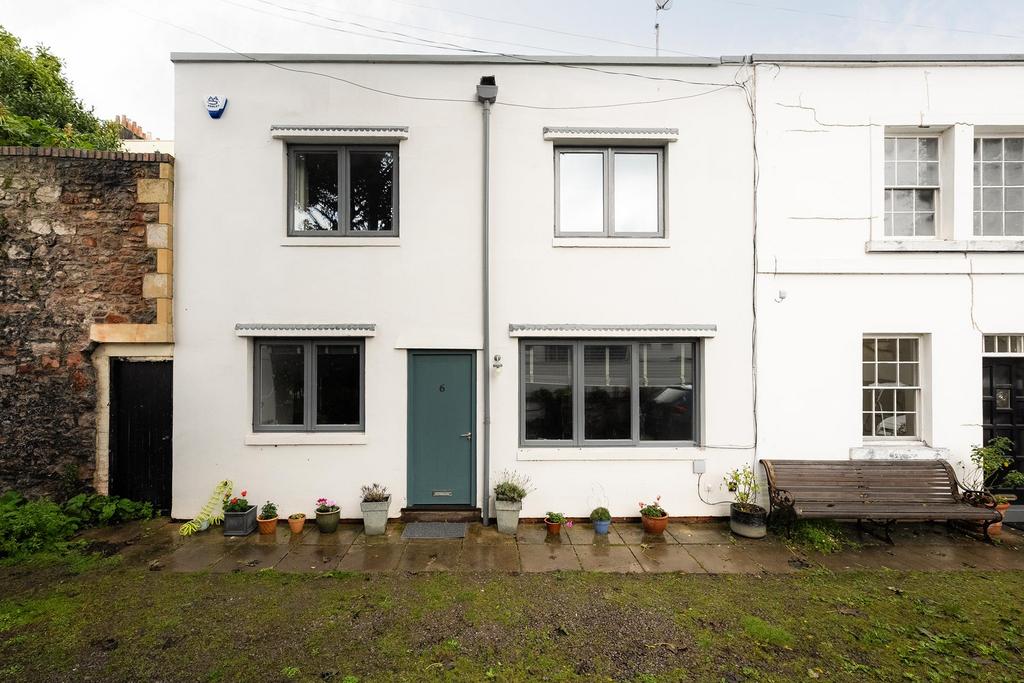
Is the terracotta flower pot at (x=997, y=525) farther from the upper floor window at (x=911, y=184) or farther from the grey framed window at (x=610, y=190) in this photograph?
the grey framed window at (x=610, y=190)

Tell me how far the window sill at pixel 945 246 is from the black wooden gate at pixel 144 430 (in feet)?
34.6

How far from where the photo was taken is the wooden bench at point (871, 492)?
232 inches

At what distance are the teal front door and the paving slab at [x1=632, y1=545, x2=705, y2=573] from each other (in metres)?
2.47

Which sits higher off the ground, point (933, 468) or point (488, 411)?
point (488, 411)

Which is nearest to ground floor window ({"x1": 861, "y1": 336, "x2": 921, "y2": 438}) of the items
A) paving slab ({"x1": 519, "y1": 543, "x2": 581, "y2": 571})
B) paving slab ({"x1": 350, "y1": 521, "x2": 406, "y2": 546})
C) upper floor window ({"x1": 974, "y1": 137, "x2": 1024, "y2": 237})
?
upper floor window ({"x1": 974, "y1": 137, "x2": 1024, "y2": 237})

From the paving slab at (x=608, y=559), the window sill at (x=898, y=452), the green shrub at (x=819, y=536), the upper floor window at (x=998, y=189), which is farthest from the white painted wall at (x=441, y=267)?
the upper floor window at (x=998, y=189)

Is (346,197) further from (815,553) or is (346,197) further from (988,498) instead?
(988,498)

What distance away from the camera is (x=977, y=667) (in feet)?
12.0

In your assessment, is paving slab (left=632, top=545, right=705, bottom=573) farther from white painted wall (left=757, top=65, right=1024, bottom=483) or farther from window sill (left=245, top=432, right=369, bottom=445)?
window sill (left=245, top=432, right=369, bottom=445)

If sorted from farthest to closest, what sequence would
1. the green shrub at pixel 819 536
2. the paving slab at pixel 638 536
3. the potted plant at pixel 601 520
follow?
the potted plant at pixel 601 520
the paving slab at pixel 638 536
the green shrub at pixel 819 536

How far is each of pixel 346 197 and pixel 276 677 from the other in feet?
19.0

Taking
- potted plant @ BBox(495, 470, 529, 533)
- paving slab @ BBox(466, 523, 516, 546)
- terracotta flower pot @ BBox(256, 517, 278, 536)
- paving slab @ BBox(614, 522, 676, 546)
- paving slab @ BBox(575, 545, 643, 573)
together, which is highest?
potted plant @ BBox(495, 470, 529, 533)

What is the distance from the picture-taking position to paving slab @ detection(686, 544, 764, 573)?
17.3 feet

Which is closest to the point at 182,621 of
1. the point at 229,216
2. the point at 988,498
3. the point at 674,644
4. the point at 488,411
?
the point at 488,411
